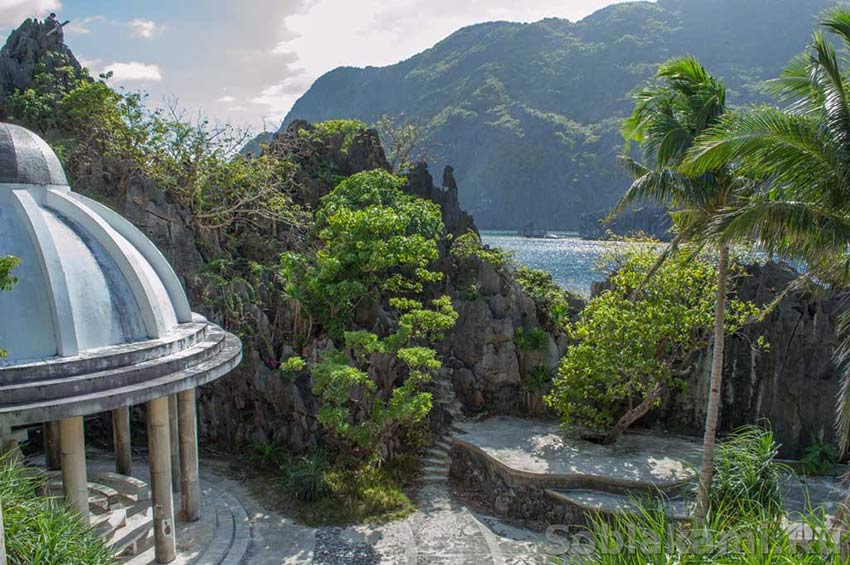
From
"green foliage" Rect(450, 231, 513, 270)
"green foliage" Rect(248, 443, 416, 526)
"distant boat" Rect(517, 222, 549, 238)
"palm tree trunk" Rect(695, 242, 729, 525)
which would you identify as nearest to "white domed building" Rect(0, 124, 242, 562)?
"green foliage" Rect(248, 443, 416, 526)

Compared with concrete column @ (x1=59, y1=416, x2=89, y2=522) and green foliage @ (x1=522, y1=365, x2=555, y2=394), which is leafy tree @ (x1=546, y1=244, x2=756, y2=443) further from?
concrete column @ (x1=59, y1=416, x2=89, y2=522)

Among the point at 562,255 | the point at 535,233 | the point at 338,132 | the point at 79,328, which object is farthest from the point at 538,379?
the point at 535,233

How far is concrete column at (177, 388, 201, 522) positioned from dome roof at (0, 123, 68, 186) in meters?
5.42

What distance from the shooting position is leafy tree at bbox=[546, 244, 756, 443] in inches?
682

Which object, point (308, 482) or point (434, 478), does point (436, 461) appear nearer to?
point (434, 478)

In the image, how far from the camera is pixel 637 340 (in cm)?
1736

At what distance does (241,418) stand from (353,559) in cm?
826

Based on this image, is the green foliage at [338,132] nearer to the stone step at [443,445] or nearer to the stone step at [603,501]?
the stone step at [443,445]

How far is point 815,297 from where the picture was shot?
1906 cm

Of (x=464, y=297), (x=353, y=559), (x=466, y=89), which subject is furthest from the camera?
(x=466, y=89)

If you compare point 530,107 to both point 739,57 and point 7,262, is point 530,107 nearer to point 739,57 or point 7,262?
point 739,57

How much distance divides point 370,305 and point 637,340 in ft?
29.5

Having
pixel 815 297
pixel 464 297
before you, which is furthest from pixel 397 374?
pixel 815 297

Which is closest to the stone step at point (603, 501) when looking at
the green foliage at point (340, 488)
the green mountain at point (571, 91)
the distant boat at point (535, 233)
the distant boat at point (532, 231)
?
the green foliage at point (340, 488)
